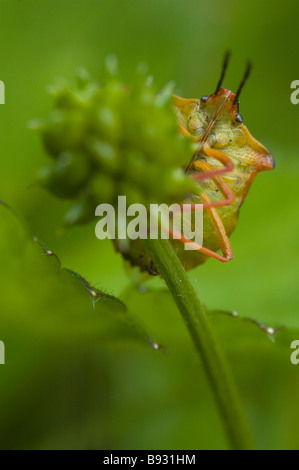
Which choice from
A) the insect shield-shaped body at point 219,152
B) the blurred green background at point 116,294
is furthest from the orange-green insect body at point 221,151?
the blurred green background at point 116,294

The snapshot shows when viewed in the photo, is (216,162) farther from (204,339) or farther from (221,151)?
(204,339)

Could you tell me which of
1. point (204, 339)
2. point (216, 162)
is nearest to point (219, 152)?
point (216, 162)

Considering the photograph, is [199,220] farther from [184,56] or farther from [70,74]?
[184,56]

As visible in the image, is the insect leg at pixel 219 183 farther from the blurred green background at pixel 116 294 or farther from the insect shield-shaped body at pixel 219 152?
the blurred green background at pixel 116 294

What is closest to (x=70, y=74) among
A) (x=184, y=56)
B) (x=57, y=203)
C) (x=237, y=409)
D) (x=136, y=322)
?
(x=57, y=203)

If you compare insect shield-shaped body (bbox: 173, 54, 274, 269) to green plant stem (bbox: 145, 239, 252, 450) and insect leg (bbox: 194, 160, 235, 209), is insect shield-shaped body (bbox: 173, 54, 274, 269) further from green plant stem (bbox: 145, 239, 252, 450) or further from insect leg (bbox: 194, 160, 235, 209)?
green plant stem (bbox: 145, 239, 252, 450)

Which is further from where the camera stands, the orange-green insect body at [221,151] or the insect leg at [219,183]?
the orange-green insect body at [221,151]

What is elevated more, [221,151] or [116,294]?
[221,151]

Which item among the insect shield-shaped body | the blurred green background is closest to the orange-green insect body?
the insect shield-shaped body
